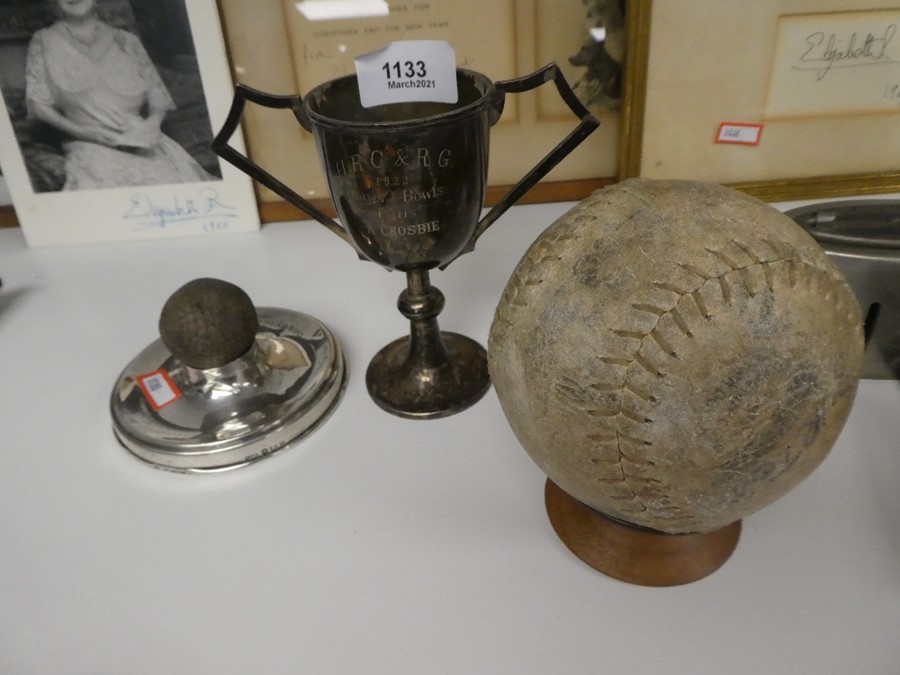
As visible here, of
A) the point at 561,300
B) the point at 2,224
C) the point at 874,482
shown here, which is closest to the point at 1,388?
the point at 2,224

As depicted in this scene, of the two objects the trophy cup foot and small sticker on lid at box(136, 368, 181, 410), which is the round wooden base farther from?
small sticker on lid at box(136, 368, 181, 410)

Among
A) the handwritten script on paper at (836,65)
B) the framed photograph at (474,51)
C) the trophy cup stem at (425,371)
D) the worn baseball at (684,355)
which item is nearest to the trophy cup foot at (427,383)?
the trophy cup stem at (425,371)

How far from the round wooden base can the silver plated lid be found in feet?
1.41

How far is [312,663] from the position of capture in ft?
2.49

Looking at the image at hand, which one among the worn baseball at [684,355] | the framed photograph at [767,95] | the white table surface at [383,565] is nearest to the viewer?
the worn baseball at [684,355]

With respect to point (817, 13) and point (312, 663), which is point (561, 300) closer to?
point (312, 663)

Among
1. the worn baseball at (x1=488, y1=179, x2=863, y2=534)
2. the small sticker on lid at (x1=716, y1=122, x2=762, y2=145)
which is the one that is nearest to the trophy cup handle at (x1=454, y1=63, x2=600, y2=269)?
the worn baseball at (x1=488, y1=179, x2=863, y2=534)

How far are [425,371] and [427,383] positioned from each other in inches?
0.7

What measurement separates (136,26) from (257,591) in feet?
3.59

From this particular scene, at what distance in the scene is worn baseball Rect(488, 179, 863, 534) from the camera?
64cm

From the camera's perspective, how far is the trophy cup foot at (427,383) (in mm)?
1072

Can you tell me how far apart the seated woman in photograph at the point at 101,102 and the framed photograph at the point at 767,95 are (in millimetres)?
900
